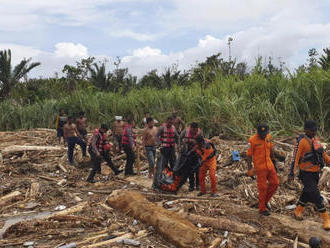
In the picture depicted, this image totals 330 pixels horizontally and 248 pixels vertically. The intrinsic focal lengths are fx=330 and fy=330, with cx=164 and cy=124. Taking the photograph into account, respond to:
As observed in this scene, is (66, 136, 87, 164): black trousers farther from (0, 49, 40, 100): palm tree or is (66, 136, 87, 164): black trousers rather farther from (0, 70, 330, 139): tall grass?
(0, 49, 40, 100): palm tree

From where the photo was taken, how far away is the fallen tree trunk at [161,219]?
14.7ft

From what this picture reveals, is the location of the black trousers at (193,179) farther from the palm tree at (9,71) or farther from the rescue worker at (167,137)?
the palm tree at (9,71)

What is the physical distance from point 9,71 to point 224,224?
20252mm

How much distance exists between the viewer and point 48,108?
64.6ft

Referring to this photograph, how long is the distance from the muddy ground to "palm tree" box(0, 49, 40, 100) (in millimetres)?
12267

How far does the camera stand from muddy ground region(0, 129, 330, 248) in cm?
478

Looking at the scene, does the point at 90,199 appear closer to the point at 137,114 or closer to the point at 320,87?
the point at 320,87

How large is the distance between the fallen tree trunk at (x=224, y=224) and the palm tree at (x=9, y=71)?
62.9 feet

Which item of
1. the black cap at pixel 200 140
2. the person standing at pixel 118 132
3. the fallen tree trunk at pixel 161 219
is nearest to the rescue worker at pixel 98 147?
the person standing at pixel 118 132

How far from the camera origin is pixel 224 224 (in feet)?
16.4

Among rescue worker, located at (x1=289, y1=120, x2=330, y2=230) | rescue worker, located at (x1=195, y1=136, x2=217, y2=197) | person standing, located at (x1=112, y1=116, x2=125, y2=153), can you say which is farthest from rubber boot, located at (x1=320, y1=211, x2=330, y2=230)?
person standing, located at (x1=112, y1=116, x2=125, y2=153)

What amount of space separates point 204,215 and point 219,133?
5.68m

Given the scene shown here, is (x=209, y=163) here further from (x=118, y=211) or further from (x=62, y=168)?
(x=62, y=168)

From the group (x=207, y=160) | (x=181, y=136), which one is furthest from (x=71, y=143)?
(x=207, y=160)
